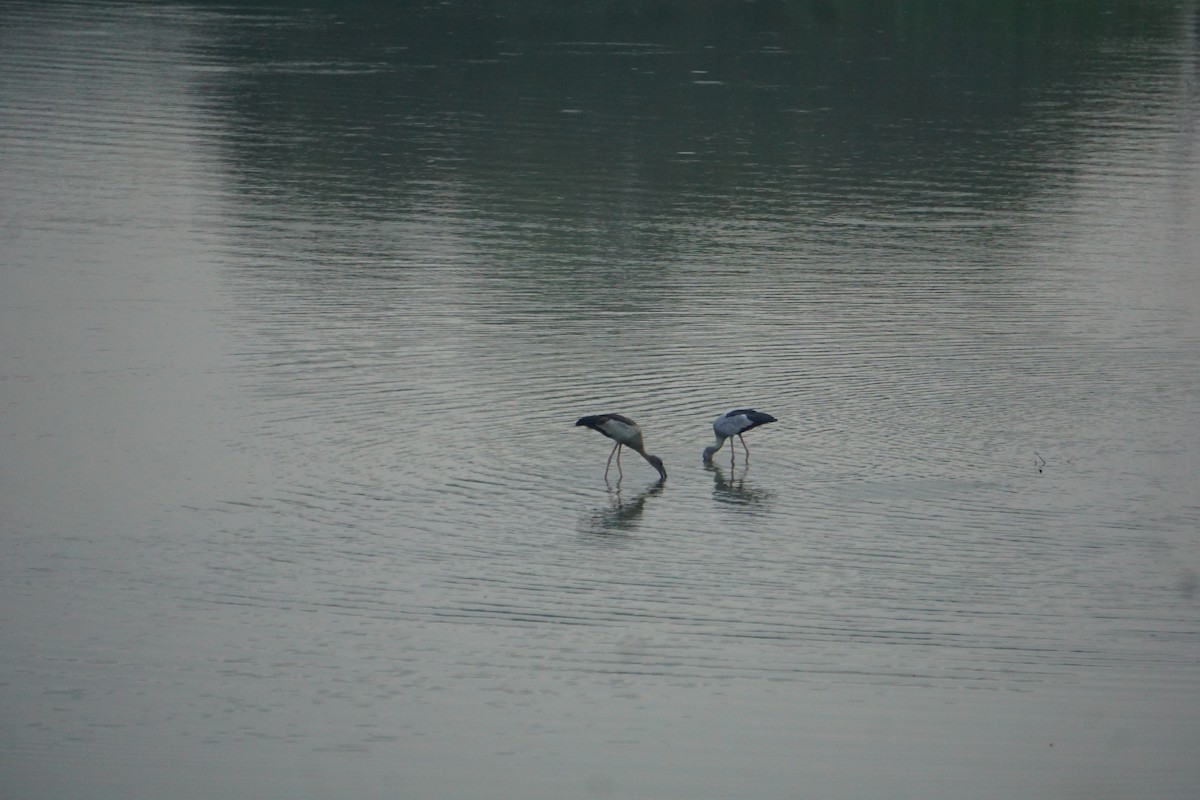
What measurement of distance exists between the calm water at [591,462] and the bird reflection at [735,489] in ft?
0.17

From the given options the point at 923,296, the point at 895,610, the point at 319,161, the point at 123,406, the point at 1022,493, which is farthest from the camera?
the point at 319,161

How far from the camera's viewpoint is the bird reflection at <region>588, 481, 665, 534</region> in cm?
1683

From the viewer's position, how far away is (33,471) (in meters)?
18.3

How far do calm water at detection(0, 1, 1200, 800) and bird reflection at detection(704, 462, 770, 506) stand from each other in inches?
2.0

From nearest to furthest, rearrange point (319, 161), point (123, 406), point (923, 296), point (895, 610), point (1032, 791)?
point (1032, 791) < point (895, 610) < point (123, 406) < point (923, 296) < point (319, 161)

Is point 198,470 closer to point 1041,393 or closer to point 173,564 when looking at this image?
point 173,564

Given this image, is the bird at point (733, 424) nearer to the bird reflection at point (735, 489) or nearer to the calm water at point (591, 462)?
the bird reflection at point (735, 489)

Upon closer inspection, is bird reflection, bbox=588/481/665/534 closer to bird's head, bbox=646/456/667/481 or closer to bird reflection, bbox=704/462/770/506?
bird's head, bbox=646/456/667/481

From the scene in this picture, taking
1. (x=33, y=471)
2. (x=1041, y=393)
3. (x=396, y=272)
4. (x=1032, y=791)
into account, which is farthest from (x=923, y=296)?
(x=1032, y=791)

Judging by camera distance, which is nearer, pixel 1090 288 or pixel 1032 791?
pixel 1032 791

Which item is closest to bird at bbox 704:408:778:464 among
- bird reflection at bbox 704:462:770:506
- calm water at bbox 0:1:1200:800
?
bird reflection at bbox 704:462:770:506

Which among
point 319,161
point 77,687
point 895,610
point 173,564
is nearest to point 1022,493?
point 895,610

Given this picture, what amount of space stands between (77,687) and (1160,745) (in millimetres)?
7527

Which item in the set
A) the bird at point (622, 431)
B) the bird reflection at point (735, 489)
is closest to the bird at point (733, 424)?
the bird reflection at point (735, 489)
